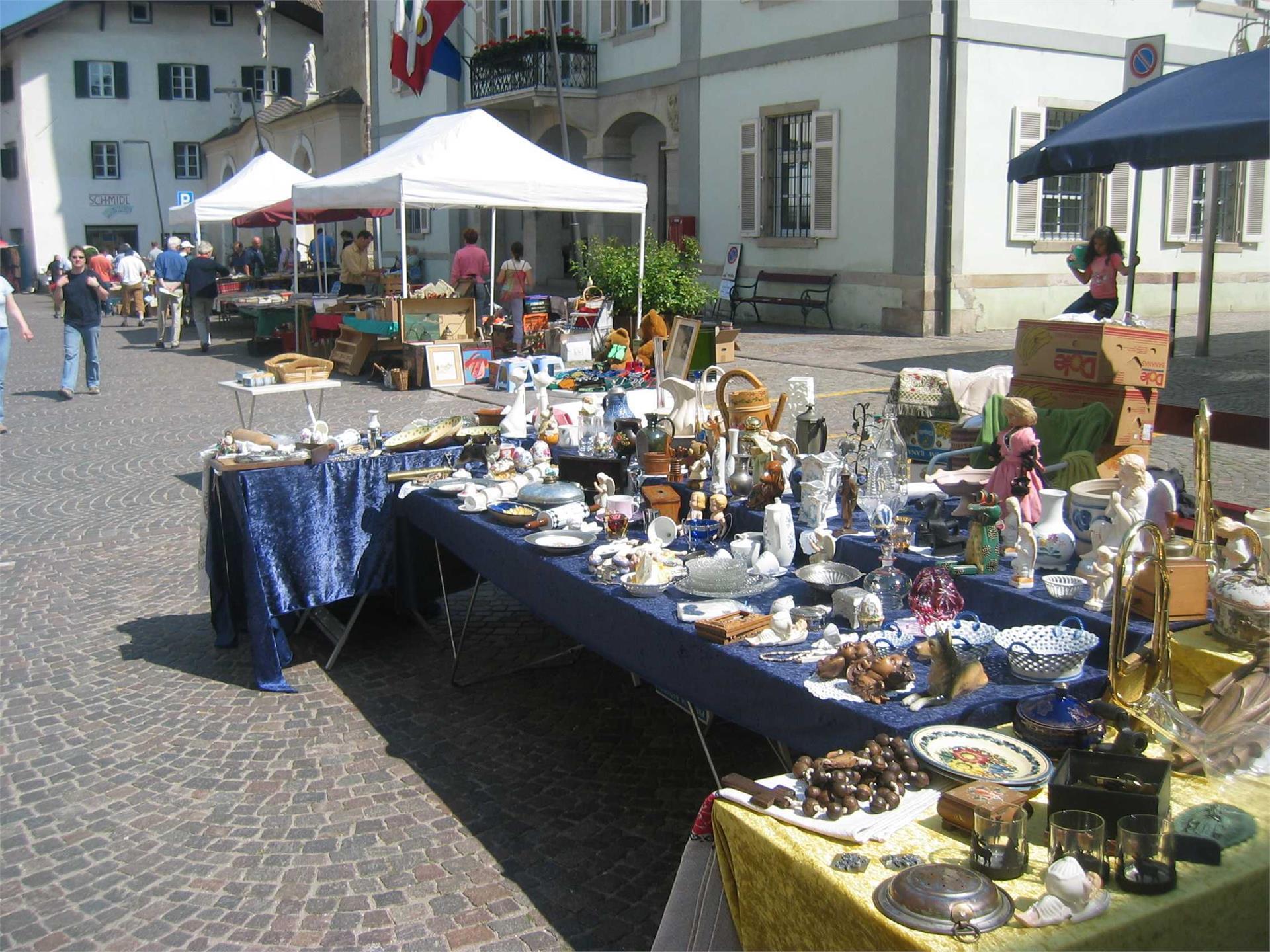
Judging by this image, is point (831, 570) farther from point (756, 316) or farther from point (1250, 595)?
point (756, 316)

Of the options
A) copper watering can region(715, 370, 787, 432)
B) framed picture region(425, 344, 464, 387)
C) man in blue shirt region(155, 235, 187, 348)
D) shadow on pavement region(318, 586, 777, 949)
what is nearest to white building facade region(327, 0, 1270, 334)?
framed picture region(425, 344, 464, 387)

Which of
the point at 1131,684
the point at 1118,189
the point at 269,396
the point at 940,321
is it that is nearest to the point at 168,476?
the point at 269,396

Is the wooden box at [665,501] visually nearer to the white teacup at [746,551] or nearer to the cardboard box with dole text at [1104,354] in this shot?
the white teacup at [746,551]

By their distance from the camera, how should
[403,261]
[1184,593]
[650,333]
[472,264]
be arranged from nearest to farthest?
[1184,593], [650,333], [403,261], [472,264]

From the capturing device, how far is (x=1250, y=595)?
108 inches

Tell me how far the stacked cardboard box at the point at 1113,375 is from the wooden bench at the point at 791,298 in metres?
11.1

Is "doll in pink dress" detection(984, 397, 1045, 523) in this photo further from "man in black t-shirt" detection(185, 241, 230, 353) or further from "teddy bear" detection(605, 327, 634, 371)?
"man in black t-shirt" detection(185, 241, 230, 353)

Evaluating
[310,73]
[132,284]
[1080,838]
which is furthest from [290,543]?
[310,73]

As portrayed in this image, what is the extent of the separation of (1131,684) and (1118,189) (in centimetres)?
1509

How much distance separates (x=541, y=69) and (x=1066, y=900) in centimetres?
2046

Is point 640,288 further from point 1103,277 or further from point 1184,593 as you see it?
point 1184,593

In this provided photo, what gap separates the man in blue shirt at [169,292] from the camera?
17.5 meters

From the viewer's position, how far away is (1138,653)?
2660mm

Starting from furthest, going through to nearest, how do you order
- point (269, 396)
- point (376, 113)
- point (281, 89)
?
point (281, 89), point (376, 113), point (269, 396)
